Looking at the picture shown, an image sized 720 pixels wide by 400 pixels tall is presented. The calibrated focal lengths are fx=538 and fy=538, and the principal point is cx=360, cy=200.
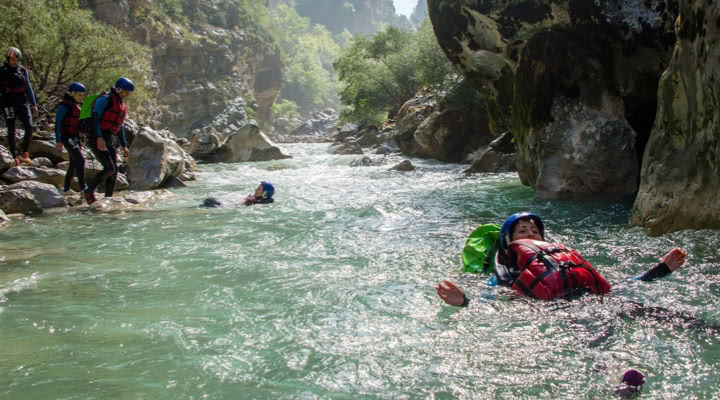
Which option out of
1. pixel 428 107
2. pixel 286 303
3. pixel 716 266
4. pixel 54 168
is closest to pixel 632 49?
pixel 716 266

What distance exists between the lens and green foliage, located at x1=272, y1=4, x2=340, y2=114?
114812 mm

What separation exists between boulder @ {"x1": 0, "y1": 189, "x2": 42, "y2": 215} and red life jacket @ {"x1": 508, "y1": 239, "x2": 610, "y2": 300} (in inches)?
322

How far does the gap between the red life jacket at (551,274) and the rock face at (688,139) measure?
273cm

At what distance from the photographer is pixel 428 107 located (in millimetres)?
23156

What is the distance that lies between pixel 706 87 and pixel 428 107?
17204mm

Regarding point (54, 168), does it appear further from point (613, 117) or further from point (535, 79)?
point (613, 117)

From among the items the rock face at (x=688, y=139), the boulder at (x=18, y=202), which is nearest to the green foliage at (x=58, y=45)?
the boulder at (x=18, y=202)

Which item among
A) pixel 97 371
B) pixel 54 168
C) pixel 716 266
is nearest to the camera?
pixel 97 371

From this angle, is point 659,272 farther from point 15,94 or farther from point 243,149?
point 243,149

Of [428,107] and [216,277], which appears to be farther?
[428,107]

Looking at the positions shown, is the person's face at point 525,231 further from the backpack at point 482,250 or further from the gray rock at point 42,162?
the gray rock at point 42,162

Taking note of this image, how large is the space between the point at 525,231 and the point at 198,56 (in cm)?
4906

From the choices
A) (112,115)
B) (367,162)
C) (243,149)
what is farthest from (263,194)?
(243,149)

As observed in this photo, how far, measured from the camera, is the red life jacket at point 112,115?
9.09 m
